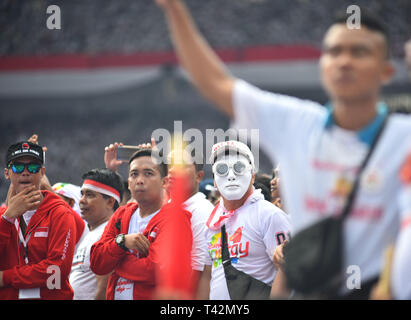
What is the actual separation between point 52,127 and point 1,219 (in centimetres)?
1679

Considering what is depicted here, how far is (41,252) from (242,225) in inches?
56.4

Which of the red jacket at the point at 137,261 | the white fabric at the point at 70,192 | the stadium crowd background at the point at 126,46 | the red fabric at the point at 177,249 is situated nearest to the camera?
the red fabric at the point at 177,249

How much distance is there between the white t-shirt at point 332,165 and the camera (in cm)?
210

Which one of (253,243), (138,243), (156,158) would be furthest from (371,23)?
(156,158)

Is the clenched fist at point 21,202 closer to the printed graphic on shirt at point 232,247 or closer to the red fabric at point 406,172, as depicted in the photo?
the printed graphic on shirt at point 232,247

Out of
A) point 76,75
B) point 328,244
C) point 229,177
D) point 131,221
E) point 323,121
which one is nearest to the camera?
point 328,244

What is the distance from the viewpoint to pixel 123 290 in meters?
4.49

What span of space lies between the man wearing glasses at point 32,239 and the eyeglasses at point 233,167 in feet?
3.72

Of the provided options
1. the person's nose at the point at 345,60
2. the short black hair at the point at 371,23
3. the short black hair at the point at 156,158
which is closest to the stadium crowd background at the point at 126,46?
the short black hair at the point at 156,158

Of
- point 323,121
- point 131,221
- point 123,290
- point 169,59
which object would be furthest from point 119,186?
point 169,59

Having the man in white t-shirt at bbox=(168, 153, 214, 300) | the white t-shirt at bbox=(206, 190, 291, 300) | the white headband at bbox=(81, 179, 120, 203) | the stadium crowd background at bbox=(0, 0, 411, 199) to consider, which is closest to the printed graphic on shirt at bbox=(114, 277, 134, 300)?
the man in white t-shirt at bbox=(168, 153, 214, 300)

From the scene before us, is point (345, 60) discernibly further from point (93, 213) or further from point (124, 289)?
point (93, 213)

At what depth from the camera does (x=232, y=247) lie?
432 cm

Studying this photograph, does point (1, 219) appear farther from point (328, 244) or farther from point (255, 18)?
point (255, 18)
